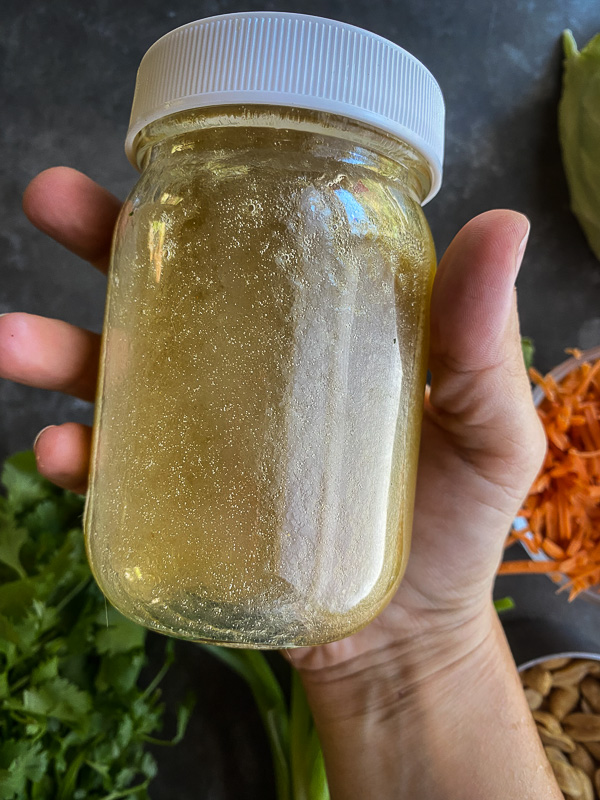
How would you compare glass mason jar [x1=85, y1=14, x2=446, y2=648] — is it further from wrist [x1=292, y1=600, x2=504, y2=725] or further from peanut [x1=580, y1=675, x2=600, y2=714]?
peanut [x1=580, y1=675, x2=600, y2=714]

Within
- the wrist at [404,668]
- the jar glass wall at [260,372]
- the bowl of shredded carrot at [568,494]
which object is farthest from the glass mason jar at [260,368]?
the bowl of shredded carrot at [568,494]

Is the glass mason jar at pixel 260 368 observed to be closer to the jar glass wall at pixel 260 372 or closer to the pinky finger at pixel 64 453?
the jar glass wall at pixel 260 372

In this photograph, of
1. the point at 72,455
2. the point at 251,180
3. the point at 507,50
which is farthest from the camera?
the point at 507,50

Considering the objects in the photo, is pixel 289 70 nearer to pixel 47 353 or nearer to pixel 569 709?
pixel 47 353

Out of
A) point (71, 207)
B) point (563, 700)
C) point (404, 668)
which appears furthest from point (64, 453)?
point (563, 700)

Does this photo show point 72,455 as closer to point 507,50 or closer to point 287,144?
point 287,144

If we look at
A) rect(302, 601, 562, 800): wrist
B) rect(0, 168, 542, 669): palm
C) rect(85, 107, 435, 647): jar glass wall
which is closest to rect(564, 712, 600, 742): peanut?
rect(302, 601, 562, 800): wrist

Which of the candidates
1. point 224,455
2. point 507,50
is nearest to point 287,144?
point 224,455
